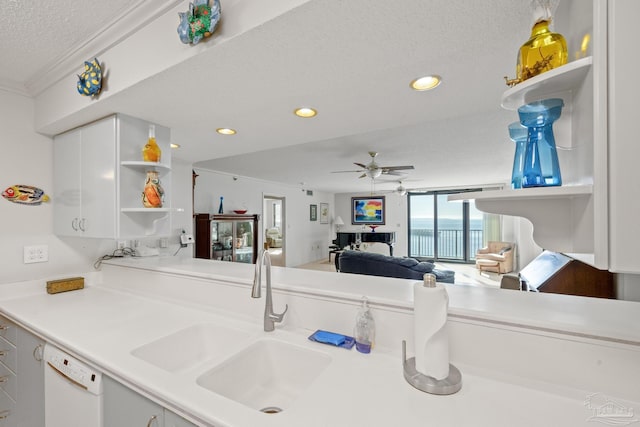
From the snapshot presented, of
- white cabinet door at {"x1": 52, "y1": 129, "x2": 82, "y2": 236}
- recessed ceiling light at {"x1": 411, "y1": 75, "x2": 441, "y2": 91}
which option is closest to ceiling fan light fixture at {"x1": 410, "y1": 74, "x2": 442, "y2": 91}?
recessed ceiling light at {"x1": 411, "y1": 75, "x2": 441, "y2": 91}

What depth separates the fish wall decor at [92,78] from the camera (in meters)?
1.39

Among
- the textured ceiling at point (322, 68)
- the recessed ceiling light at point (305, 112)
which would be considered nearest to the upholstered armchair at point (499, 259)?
the textured ceiling at point (322, 68)

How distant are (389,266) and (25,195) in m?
3.46

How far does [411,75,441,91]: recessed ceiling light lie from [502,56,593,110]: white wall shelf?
574 mm

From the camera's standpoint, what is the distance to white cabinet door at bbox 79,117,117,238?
1.64 metres

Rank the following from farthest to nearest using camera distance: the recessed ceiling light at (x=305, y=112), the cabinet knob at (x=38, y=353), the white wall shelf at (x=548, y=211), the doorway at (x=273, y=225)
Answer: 1. the doorway at (x=273, y=225)
2. the recessed ceiling light at (x=305, y=112)
3. the cabinet knob at (x=38, y=353)
4. the white wall shelf at (x=548, y=211)

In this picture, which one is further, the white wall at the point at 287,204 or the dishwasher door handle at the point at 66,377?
the white wall at the point at 287,204

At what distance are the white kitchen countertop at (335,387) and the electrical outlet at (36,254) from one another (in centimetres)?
59

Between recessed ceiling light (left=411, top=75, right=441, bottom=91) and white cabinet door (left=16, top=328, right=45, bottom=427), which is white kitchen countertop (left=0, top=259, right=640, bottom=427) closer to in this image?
white cabinet door (left=16, top=328, right=45, bottom=427)

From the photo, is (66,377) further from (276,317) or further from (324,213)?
(324,213)

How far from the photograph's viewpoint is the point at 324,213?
882cm

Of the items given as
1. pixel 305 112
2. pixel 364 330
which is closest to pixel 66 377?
pixel 364 330

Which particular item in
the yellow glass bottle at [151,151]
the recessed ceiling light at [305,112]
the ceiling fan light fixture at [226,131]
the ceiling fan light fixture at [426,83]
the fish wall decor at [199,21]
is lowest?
the yellow glass bottle at [151,151]

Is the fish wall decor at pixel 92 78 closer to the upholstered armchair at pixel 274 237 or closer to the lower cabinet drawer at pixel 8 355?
the lower cabinet drawer at pixel 8 355
